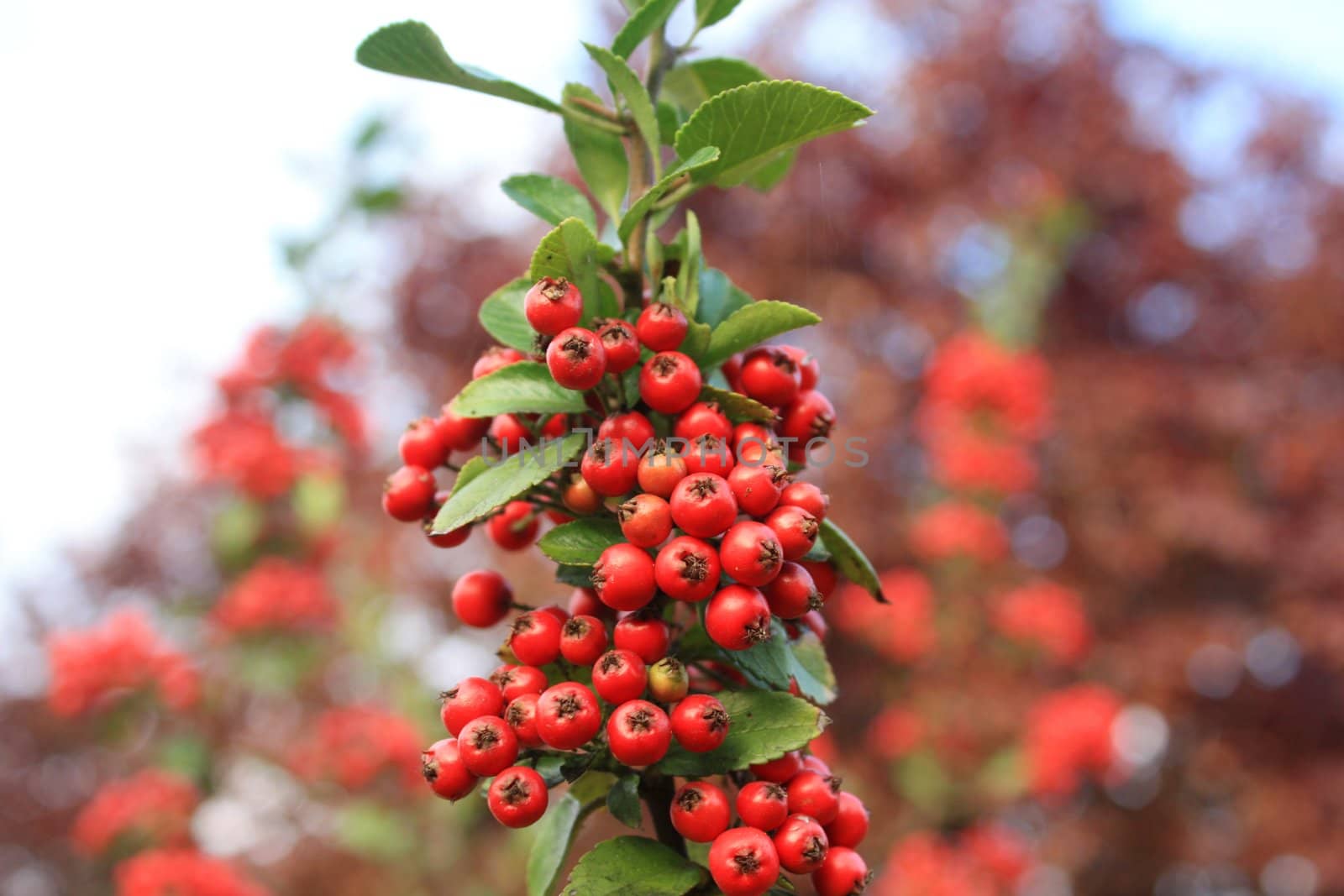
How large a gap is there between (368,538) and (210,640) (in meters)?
1.85

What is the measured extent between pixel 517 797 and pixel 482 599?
312 millimetres

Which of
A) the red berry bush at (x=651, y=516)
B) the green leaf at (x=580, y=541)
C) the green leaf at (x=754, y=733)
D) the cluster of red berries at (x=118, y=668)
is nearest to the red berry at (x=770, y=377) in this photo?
the red berry bush at (x=651, y=516)

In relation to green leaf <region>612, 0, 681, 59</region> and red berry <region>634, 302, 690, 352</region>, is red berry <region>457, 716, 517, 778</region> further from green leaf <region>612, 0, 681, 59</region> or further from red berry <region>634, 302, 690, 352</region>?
green leaf <region>612, 0, 681, 59</region>

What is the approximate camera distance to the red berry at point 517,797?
903mm

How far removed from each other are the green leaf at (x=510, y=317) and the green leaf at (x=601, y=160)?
Result: 0.47 feet

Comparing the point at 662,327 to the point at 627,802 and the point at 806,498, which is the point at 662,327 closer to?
the point at 806,498

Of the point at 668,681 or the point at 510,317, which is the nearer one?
the point at 668,681

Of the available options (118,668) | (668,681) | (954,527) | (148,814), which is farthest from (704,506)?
(954,527)

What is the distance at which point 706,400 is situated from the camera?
1024mm

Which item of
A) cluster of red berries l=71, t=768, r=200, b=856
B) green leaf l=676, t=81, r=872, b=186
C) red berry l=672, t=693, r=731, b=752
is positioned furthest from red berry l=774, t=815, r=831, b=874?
cluster of red berries l=71, t=768, r=200, b=856

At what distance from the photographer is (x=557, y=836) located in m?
1.04

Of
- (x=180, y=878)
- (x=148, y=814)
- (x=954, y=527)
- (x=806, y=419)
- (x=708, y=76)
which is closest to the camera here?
(x=806, y=419)

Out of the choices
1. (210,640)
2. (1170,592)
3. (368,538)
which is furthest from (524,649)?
(1170,592)

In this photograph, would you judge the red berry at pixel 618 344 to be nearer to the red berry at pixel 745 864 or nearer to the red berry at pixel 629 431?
the red berry at pixel 629 431
